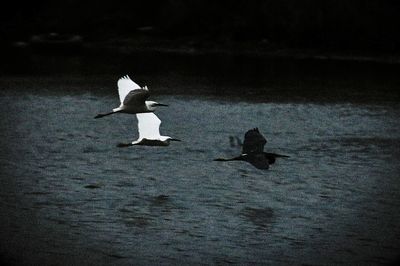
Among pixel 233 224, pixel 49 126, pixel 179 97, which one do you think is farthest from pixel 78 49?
pixel 233 224

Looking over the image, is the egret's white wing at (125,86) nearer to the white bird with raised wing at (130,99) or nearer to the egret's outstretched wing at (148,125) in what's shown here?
the white bird with raised wing at (130,99)

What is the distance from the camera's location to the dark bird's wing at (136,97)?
58.4 feet

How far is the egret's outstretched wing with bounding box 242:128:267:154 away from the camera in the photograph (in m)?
17.2

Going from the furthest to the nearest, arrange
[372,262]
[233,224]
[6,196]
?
1. [6,196]
2. [233,224]
3. [372,262]

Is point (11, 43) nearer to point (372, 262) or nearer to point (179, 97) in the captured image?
point (179, 97)

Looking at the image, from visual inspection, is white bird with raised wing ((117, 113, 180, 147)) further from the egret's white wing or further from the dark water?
the egret's white wing

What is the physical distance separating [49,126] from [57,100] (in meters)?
6.12

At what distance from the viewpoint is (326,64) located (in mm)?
51531

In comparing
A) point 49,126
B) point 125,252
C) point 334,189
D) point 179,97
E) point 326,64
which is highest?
point 326,64

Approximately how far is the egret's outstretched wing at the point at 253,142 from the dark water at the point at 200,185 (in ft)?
5.29

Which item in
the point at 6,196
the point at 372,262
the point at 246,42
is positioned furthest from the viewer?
the point at 246,42

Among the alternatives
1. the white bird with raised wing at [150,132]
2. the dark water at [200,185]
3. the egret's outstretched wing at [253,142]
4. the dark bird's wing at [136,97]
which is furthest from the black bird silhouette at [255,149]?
the white bird with raised wing at [150,132]

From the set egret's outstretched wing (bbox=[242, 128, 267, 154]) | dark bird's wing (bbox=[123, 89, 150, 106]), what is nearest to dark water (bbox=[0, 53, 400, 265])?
egret's outstretched wing (bbox=[242, 128, 267, 154])

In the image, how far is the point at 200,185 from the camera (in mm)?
22375
